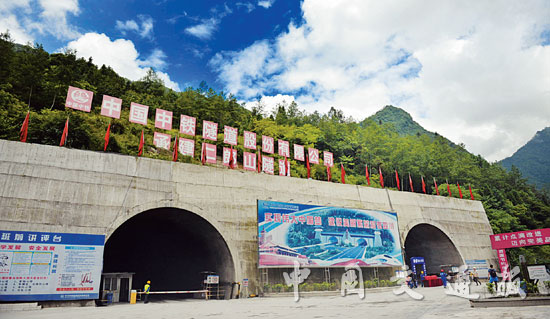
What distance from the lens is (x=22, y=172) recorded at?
11711 millimetres

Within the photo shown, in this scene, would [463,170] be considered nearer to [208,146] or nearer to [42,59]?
[208,146]

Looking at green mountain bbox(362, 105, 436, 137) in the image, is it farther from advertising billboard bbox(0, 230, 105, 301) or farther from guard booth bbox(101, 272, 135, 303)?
advertising billboard bbox(0, 230, 105, 301)

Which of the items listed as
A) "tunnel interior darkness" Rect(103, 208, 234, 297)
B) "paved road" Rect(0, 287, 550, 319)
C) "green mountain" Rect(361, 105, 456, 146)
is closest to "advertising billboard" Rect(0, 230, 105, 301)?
"paved road" Rect(0, 287, 550, 319)

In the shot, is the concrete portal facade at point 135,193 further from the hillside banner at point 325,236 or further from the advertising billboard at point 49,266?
the hillside banner at point 325,236

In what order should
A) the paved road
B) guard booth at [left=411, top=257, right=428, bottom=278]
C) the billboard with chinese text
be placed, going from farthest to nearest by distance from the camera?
guard booth at [left=411, top=257, right=428, bottom=278] < the billboard with chinese text < the paved road

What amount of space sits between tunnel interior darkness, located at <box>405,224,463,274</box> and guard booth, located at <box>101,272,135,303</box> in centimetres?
1706

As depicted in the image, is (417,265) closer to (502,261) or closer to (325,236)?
(502,261)

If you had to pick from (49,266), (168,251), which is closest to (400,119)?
(168,251)

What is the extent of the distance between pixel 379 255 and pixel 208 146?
1077cm

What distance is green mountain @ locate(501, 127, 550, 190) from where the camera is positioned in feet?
289

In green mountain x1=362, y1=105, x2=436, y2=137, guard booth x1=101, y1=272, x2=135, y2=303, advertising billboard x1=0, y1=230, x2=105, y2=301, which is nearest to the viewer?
advertising billboard x1=0, y1=230, x2=105, y2=301

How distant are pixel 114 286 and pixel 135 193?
11.5 ft

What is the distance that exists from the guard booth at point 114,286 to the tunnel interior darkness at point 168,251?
2730mm

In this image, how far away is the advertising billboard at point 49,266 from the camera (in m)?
10.6
